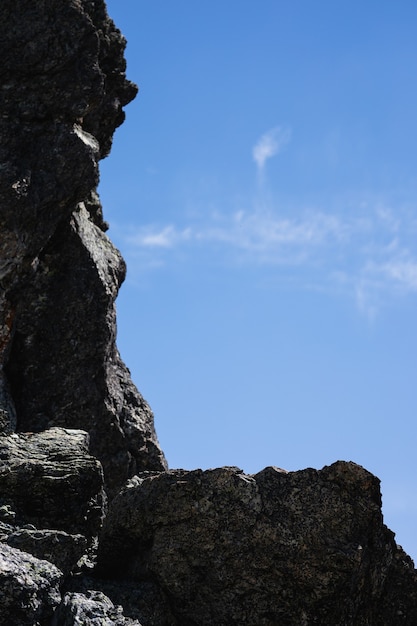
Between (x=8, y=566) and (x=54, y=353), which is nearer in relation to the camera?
(x=8, y=566)

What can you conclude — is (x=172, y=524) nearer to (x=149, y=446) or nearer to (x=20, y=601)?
(x=20, y=601)

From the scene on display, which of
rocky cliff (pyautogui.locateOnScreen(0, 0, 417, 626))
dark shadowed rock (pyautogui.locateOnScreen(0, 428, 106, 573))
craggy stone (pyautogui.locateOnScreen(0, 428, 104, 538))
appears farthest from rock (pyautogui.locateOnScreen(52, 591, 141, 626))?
craggy stone (pyautogui.locateOnScreen(0, 428, 104, 538))

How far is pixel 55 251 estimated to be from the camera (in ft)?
125

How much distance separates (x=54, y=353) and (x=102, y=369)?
2570 millimetres

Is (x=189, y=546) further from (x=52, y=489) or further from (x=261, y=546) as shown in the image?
(x=52, y=489)

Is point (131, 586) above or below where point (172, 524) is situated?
below

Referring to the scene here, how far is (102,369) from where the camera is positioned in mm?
38219

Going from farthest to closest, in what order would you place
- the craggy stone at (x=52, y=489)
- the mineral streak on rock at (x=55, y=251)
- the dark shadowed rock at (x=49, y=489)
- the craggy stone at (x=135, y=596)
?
the mineral streak on rock at (x=55, y=251), the craggy stone at (x=52, y=489), the dark shadowed rock at (x=49, y=489), the craggy stone at (x=135, y=596)

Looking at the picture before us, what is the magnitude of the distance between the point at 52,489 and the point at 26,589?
4.89 metres

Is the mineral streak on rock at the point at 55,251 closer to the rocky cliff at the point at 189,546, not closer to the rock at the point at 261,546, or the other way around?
the rocky cliff at the point at 189,546

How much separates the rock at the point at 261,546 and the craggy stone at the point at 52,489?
2.11m

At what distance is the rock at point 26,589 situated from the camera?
13164 millimetres

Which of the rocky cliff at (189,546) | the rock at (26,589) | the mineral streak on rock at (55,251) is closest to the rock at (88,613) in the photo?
the rocky cliff at (189,546)

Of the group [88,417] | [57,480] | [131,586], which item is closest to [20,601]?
[131,586]
